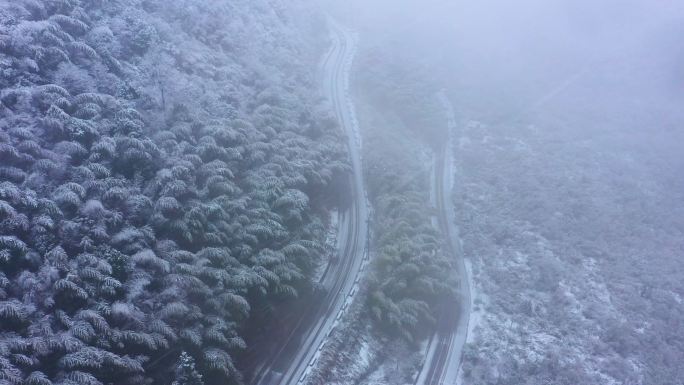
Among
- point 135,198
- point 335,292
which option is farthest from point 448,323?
point 135,198

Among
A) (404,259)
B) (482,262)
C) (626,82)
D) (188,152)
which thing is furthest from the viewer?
(626,82)

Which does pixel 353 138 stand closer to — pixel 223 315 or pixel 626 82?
pixel 223 315

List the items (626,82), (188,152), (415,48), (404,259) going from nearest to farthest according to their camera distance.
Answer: (188,152), (404,259), (626,82), (415,48)

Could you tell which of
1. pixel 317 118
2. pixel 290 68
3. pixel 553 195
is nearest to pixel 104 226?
pixel 317 118

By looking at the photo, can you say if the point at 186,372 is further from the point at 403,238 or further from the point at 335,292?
the point at 403,238

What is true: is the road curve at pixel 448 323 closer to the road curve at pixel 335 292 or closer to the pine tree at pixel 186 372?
the road curve at pixel 335 292

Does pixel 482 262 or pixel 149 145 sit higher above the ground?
pixel 482 262
